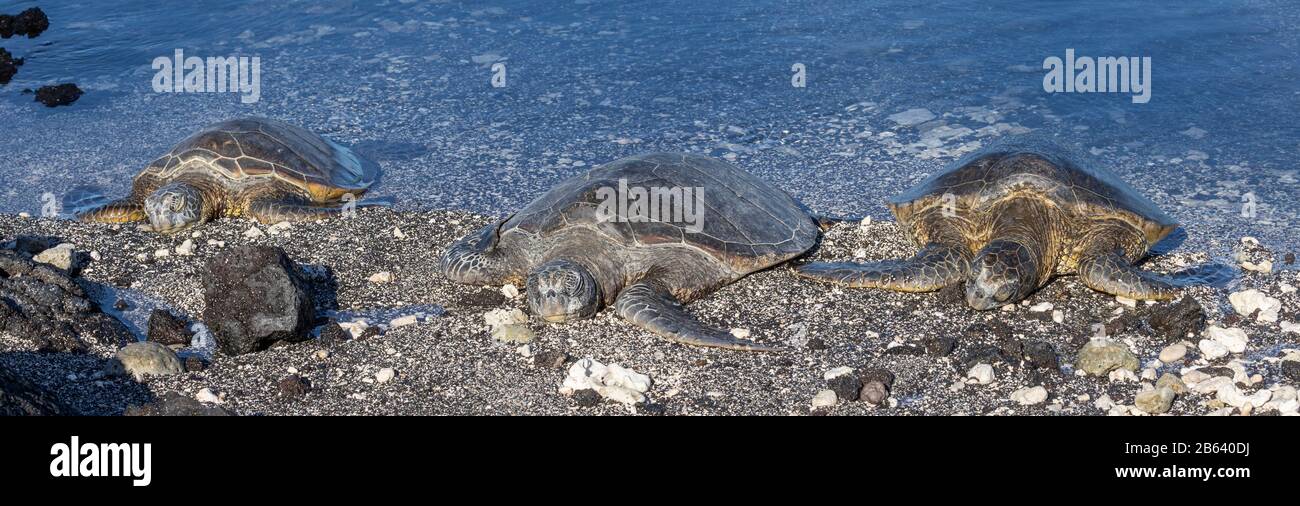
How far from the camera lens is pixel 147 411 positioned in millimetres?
4672

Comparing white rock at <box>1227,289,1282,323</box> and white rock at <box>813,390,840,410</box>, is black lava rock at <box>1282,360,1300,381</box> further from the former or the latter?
white rock at <box>813,390,840,410</box>

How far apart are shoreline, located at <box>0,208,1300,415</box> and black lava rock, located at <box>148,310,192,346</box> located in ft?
0.81

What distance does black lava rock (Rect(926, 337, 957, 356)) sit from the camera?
527cm

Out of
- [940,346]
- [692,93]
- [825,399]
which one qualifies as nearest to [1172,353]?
[940,346]

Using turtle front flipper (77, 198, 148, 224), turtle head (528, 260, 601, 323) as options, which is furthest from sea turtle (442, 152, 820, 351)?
turtle front flipper (77, 198, 148, 224)

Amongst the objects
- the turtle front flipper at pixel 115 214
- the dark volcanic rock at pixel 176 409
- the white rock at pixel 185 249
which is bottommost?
the dark volcanic rock at pixel 176 409

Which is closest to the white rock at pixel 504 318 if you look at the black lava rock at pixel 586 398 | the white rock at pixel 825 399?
the black lava rock at pixel 586 398

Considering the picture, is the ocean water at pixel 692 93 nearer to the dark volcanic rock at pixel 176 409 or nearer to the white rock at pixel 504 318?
Answer: the white rock at pixel 504 318

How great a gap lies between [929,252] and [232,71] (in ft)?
28.2

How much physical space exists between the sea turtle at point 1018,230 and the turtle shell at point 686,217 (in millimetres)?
329

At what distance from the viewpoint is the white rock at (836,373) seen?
510 centimetres

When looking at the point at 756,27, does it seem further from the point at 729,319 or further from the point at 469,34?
the point at 729,319

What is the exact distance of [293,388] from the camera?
499 cm

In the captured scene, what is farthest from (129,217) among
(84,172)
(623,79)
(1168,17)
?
(1168,17)
